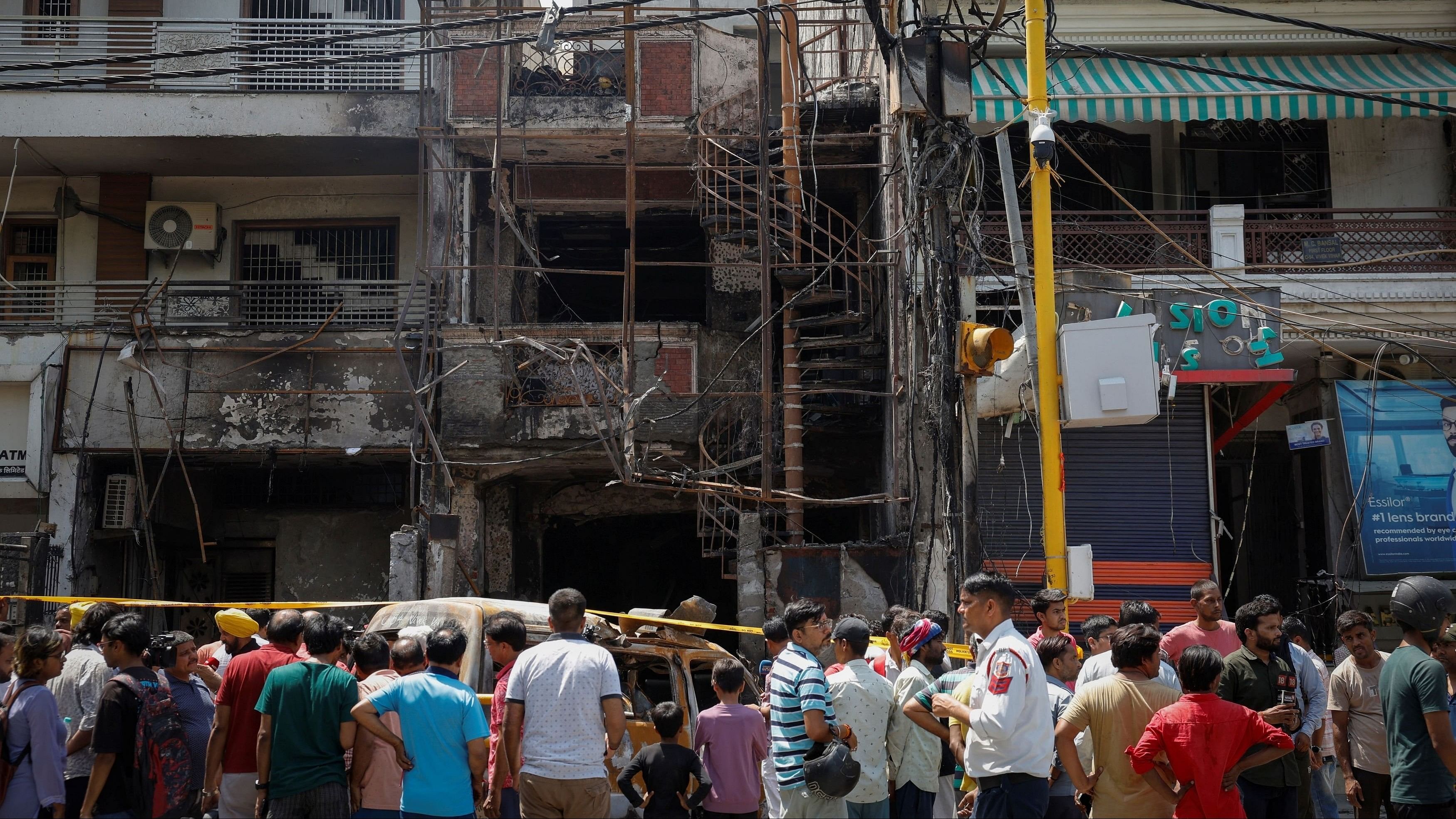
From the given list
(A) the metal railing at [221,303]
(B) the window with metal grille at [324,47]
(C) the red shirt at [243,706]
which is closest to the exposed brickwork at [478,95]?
(B) the window with metal grille at [324,47]

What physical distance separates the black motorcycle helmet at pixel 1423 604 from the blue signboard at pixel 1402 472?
984 cm

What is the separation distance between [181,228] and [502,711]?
1390 centimetres

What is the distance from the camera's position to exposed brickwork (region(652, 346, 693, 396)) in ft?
52.7

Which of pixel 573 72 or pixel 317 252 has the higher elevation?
pixel 573 72

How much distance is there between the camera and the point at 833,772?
6074mm

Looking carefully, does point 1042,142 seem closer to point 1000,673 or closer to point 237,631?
point 1000,673

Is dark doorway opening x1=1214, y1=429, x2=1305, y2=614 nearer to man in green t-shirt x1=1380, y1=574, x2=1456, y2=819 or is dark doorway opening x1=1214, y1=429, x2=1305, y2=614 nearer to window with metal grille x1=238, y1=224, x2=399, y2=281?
man in green t-shirt x1=1380, y1=574, x2=1456, y2=819

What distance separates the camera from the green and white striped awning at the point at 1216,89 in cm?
1499

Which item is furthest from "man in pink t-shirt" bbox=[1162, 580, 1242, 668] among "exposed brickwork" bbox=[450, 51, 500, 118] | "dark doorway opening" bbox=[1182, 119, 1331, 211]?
"exposed brickwork" bbox=[450, 51, 500, 118]

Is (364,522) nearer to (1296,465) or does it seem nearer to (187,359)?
(187,359)

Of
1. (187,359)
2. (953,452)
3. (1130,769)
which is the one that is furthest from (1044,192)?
(187,359)

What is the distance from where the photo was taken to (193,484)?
18609 mm

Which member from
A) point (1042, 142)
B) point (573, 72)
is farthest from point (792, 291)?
point (1042, 142)

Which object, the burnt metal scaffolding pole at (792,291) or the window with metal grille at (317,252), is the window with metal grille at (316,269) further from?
the burnt metal scaffolding pole at (792,291)
